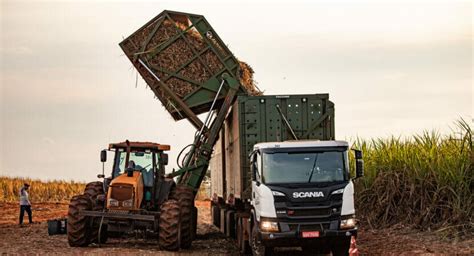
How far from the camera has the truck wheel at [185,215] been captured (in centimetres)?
1816

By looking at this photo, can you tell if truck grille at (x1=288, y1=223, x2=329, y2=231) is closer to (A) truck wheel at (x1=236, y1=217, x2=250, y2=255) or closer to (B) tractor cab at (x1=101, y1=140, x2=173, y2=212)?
(A) truck wheel at (x1=236, y1=217, x2=250, y2=255)

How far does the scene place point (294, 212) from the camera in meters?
14.7

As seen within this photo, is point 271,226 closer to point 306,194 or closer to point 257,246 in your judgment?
point 306,194

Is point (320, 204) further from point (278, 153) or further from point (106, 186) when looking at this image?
point (106, 186)

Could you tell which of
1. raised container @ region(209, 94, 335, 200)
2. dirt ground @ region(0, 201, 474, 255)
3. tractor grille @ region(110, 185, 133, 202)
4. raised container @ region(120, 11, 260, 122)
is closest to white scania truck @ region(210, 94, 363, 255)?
raised container @ region(209, 94, 335, 200)

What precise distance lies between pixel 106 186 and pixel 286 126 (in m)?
5.12

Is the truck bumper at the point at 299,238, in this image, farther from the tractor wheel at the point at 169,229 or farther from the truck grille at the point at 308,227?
the tractor wheel at the point at 169,229

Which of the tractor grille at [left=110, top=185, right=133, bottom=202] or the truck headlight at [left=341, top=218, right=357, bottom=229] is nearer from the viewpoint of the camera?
the truck headlight at [left=341, top=218, right=357, bottom=229]

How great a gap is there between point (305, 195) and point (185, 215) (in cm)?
473

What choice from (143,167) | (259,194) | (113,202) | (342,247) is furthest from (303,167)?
(143,167)

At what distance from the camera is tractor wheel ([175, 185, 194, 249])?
59.6 feet

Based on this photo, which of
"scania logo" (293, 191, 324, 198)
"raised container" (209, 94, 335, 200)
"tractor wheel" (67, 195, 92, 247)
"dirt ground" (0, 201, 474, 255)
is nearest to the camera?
"scania logo" (293, 191, 324, 198)

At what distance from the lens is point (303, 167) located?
1497 centimetres

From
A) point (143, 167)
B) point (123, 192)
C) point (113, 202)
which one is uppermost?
point (143, 167)
